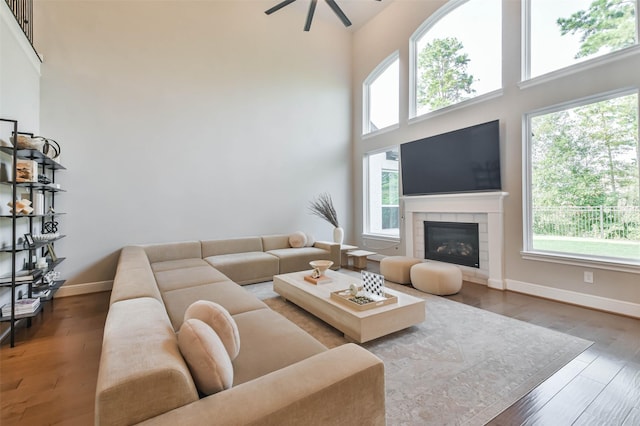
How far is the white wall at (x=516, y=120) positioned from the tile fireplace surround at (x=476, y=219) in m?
0.12

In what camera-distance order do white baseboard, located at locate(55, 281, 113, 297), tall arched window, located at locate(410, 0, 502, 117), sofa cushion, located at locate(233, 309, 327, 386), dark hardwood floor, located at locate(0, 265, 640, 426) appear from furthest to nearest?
tall arched window, located at locate(410, 0, 502, 117), white baseboard, located at locate(55, 281, 113, 297), dark hardwood floor, located at locate(0, 265, 640, 426), sofa cushion, located at locate(233, 309, 327, 386)

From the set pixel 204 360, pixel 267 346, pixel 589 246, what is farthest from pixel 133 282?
pixel 589 246

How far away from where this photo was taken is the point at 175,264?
391 centimetres

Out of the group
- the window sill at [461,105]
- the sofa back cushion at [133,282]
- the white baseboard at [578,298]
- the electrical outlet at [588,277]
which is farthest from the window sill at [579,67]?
the sofa back cushion at [133,282]

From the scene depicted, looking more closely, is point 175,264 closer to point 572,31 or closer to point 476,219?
point 476,219

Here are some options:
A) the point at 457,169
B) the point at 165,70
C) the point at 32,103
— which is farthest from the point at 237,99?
the point at 457,169

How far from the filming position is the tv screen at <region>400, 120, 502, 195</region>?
4.09m

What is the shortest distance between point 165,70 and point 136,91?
580 mm

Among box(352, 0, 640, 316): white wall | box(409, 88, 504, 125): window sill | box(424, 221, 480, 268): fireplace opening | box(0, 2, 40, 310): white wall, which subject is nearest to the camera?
box(0, 2, 40, 310): white wall

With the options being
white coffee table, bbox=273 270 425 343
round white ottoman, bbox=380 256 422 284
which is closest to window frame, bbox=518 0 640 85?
round white ottoman, bbox=380 256 422 284

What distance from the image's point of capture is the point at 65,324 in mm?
2939

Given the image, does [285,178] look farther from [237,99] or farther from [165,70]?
[165,70]

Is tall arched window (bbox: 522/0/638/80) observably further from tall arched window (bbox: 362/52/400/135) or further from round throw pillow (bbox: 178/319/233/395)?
round throw pillow (bbox: 178/319/233/395)

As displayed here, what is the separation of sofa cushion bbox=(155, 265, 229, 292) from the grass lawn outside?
3.98 m
